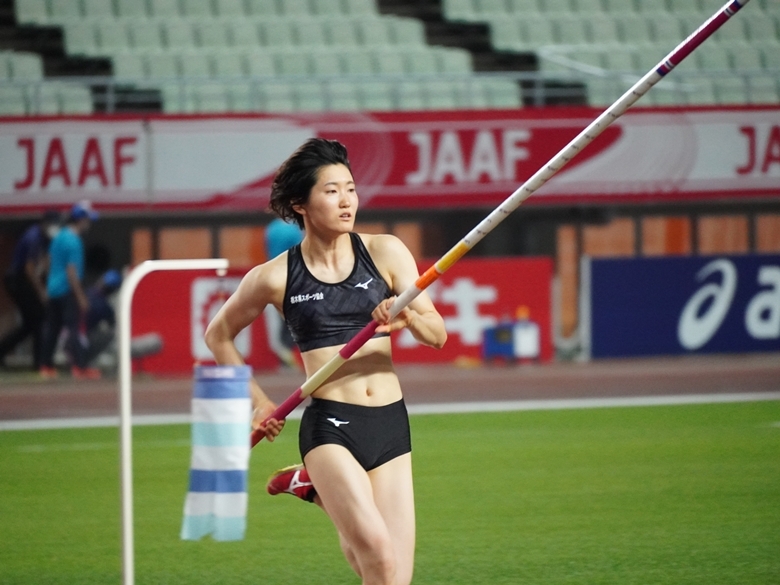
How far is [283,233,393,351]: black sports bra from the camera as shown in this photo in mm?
5477

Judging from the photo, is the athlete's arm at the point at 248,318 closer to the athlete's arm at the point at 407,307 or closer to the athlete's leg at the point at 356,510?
the athlete's leg at the point at 356,510

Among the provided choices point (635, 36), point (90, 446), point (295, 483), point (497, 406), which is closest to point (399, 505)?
point (295, 483)

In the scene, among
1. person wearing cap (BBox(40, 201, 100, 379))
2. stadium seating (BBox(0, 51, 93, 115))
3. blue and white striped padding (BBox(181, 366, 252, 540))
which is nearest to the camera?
blue and white striped padding (BBox(181, 366, 252, 540))

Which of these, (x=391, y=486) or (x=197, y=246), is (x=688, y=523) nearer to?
(x=391, y=486)

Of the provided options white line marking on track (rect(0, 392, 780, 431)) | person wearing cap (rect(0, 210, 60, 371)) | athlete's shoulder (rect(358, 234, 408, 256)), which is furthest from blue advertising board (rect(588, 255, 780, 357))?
athlete's shoulder (rect(358, 234, 408, 256))

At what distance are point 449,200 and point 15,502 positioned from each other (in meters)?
9.81

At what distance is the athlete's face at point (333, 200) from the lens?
5.36 m

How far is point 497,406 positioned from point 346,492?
31.1 ft

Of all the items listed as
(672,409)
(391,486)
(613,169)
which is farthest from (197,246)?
(391,486)

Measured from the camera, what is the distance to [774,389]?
1573 cm

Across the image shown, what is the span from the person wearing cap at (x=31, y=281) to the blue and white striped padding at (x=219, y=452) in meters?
12.7

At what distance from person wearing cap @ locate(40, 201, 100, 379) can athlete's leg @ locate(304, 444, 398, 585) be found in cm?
1154

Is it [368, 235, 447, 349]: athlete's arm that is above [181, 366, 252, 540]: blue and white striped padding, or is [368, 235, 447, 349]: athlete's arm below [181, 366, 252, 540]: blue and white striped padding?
above

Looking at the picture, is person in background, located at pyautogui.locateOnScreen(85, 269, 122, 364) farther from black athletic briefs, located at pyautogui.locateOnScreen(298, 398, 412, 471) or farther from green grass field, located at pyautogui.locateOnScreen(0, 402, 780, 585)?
black athletic briefs, located at pyautogui.locateOnScreen(298, 398, 412, 471)
